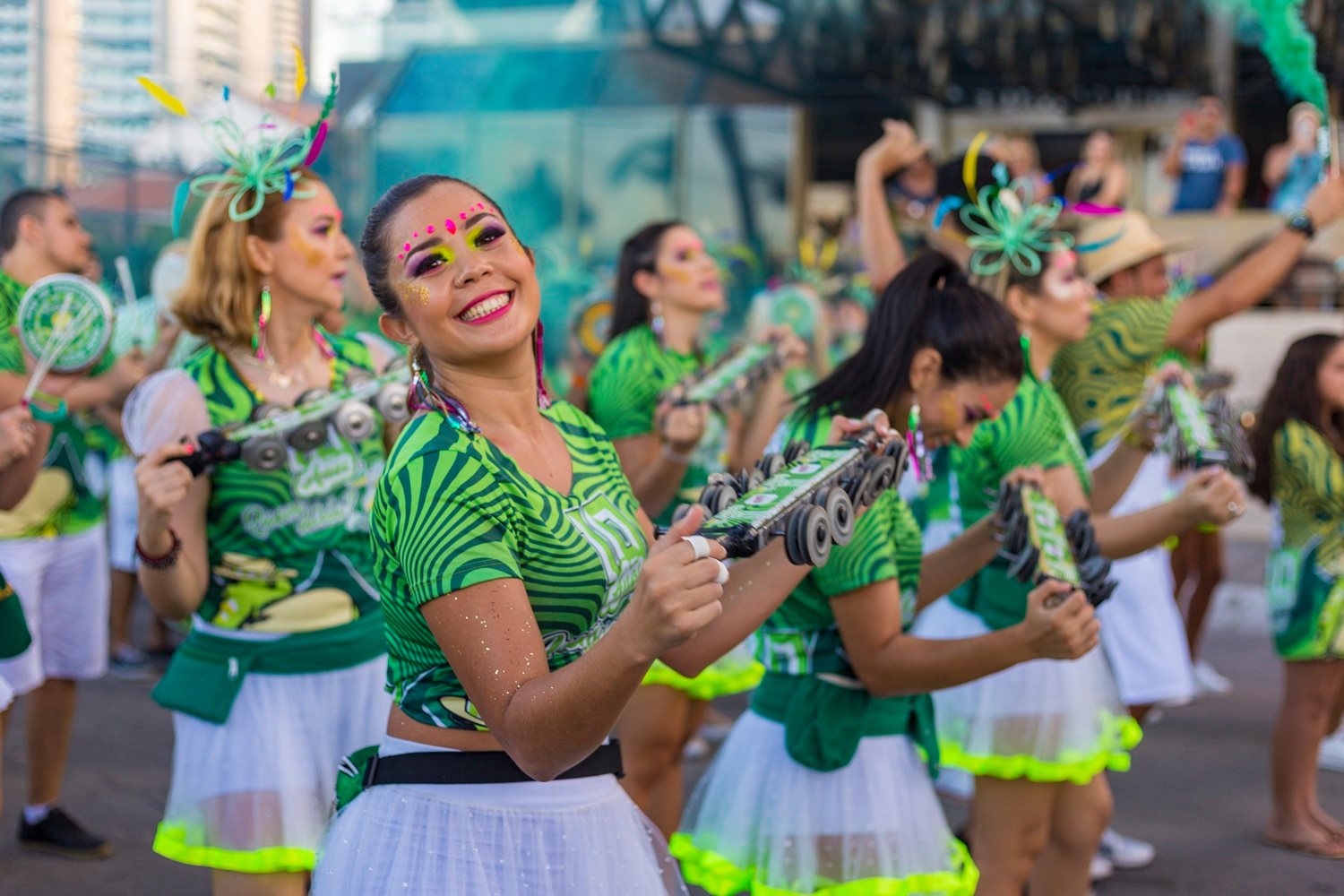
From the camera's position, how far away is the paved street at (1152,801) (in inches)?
185

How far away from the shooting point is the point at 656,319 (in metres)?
5.26

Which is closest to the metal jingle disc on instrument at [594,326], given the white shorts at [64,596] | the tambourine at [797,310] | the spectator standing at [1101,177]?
the tambourine at [797,310]

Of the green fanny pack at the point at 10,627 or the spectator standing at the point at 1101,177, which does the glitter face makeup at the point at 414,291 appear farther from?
the spectator standing at the point at 1101,177

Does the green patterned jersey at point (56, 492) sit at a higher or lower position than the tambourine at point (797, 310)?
lower

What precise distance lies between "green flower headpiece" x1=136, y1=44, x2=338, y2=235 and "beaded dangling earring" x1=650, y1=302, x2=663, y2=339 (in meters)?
1.95

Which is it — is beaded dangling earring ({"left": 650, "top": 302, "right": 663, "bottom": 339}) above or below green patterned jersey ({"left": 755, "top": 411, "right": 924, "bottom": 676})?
above

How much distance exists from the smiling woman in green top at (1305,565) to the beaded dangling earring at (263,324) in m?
3.50

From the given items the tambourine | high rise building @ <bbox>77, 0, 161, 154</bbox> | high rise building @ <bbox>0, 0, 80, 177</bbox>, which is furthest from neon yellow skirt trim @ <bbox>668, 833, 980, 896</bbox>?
high rise building @ <bbox>77, 0, 161, 154</bbox>

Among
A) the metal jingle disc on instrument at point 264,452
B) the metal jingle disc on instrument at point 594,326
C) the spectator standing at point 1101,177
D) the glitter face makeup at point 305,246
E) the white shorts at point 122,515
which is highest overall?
the spectator standing at point 1101,177

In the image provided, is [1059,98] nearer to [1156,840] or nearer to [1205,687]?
[1205,687]

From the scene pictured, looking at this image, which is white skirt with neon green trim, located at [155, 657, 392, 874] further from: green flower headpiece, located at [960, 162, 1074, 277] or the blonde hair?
green flower headpiece, located at [960, 162, 1074, 277]

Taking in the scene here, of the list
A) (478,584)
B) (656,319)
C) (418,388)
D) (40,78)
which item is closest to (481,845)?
(478,584)

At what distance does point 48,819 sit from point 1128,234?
4.19 meters

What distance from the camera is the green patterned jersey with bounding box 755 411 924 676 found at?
2680 mm
